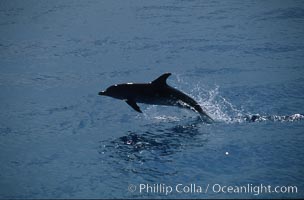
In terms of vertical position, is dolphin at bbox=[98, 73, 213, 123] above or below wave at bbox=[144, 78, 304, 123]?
above

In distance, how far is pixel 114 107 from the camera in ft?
37.1

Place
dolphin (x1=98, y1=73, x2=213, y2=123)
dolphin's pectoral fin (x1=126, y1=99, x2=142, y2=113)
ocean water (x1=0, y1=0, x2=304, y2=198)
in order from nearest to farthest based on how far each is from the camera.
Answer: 1. ocean water (x1=0, y1=0, x2=304, y2=198)
2. dolphin's pectoral fin (x1=126, y1=99, x2=142, y2=113)
3. dolphin (x1=98, y1=73, x2=213, y2=123)

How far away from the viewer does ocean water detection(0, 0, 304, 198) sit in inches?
291

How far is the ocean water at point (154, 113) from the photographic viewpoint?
7.38 m

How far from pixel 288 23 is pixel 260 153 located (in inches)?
568

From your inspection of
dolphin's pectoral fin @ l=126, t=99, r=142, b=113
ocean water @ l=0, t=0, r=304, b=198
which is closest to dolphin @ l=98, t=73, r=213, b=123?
dolphin's pectoral fin @ l=126, t=99, r=142, b=113

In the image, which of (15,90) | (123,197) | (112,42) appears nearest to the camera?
(123,197)

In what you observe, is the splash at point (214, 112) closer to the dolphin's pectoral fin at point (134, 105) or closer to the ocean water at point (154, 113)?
the ocean water at point (154, 113)

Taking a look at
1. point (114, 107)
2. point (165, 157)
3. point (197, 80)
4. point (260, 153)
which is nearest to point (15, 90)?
point (114, 107)

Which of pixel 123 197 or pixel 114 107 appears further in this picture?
pixel 114 107

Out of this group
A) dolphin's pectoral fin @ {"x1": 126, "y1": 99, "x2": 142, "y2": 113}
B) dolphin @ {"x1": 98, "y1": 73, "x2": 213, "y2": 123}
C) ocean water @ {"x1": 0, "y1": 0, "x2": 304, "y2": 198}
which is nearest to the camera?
ocean water @ {"x1": 0, "y1": 0, "x2": 304, "y2": 198}

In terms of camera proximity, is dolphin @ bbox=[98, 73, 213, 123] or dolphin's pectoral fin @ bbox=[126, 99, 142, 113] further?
dolphin @ bbox=[98, 73, 213, 123]

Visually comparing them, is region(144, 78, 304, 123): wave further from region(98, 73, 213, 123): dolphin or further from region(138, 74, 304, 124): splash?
region(98, 73, 213, 123): dolphin

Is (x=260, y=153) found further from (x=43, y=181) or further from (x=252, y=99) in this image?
(x=43, y=181)
